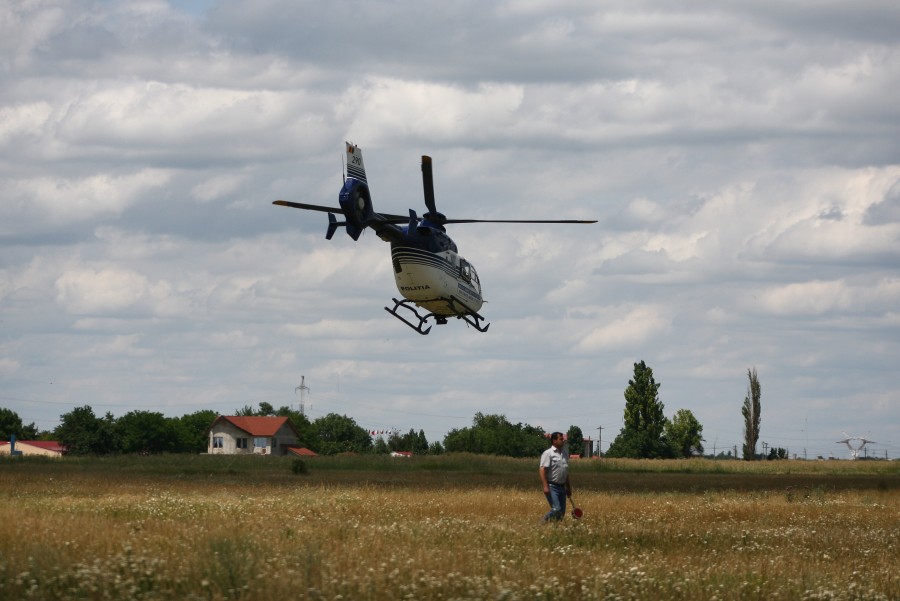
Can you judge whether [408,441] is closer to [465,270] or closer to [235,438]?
[235,438]

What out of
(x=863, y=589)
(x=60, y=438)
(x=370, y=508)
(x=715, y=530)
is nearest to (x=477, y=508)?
(x=370, y=508)

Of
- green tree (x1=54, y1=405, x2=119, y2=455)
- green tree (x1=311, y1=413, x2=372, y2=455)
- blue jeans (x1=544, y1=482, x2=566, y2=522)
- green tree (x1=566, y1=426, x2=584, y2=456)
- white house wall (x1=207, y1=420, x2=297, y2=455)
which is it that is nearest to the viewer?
blue jeans (x1=544, y1=482, x2=566, y2=522)

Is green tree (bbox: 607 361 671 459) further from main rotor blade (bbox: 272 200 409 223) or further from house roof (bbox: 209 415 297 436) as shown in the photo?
main rotor blade (bbox: 272 200 409 223)

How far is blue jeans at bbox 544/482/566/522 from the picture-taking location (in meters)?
23.8

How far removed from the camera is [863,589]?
16281 mm

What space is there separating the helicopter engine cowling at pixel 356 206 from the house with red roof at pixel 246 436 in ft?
395

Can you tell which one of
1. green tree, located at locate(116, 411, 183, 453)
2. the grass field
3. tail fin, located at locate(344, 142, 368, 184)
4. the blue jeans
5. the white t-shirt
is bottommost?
the grass field

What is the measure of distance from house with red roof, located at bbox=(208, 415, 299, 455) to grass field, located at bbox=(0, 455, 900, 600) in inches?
4970

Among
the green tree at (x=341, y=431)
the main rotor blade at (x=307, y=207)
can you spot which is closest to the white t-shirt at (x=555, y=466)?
the main rotor blade at (x=307, y=207)

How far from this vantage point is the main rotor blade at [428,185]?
4291 cm

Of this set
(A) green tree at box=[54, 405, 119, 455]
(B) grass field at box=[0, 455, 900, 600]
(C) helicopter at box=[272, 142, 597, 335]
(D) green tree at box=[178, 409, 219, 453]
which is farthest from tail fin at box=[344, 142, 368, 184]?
(D) green tree at box=[178, 409, 219, 453]

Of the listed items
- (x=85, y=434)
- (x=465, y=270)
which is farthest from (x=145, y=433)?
(x=465, y=270)

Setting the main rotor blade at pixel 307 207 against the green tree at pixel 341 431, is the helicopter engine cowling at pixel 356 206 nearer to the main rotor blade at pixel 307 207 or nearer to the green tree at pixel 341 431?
the main rotor blade at pixel 307 207

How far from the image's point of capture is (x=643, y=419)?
137m
